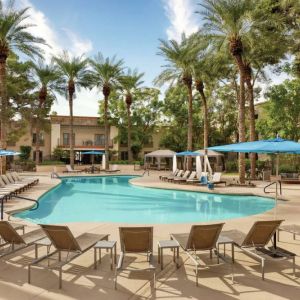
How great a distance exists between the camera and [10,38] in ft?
66.4

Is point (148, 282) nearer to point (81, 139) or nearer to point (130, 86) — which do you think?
point (130, 86)

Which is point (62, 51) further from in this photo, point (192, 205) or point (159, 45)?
point (192, 205)

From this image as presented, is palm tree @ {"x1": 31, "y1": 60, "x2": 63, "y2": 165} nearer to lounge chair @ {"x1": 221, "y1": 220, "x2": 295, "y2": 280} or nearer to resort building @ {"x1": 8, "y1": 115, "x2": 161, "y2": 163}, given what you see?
resort building @ {"x1": 8, "y1": 115, "x2": 161, "y2": 163}

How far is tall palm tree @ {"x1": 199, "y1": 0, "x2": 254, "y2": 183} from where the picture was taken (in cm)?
1895

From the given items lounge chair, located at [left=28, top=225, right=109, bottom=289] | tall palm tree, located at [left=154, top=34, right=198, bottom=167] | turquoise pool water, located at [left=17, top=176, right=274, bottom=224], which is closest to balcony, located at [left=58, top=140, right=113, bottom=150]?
tall palm tree, located at [left=154, top=34, right=198, bottom=167]

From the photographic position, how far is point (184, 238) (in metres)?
6.31

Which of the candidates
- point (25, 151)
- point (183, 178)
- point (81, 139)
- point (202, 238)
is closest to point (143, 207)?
point (183, 178)

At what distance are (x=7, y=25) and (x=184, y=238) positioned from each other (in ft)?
61.3

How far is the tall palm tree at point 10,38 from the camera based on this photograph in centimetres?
1967

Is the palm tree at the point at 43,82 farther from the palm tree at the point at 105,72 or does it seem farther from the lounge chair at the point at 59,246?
the lounge chair at the point at 59,246

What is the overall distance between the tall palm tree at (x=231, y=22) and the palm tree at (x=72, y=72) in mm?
17624

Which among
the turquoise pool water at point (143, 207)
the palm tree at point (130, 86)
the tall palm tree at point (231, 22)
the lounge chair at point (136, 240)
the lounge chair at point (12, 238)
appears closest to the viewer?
the lounge chair at point (136, 240)

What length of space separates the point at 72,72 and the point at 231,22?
65.8 ft

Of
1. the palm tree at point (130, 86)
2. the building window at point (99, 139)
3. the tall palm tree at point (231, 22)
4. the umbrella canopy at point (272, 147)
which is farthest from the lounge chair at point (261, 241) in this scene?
the building window at point (99, 139)
